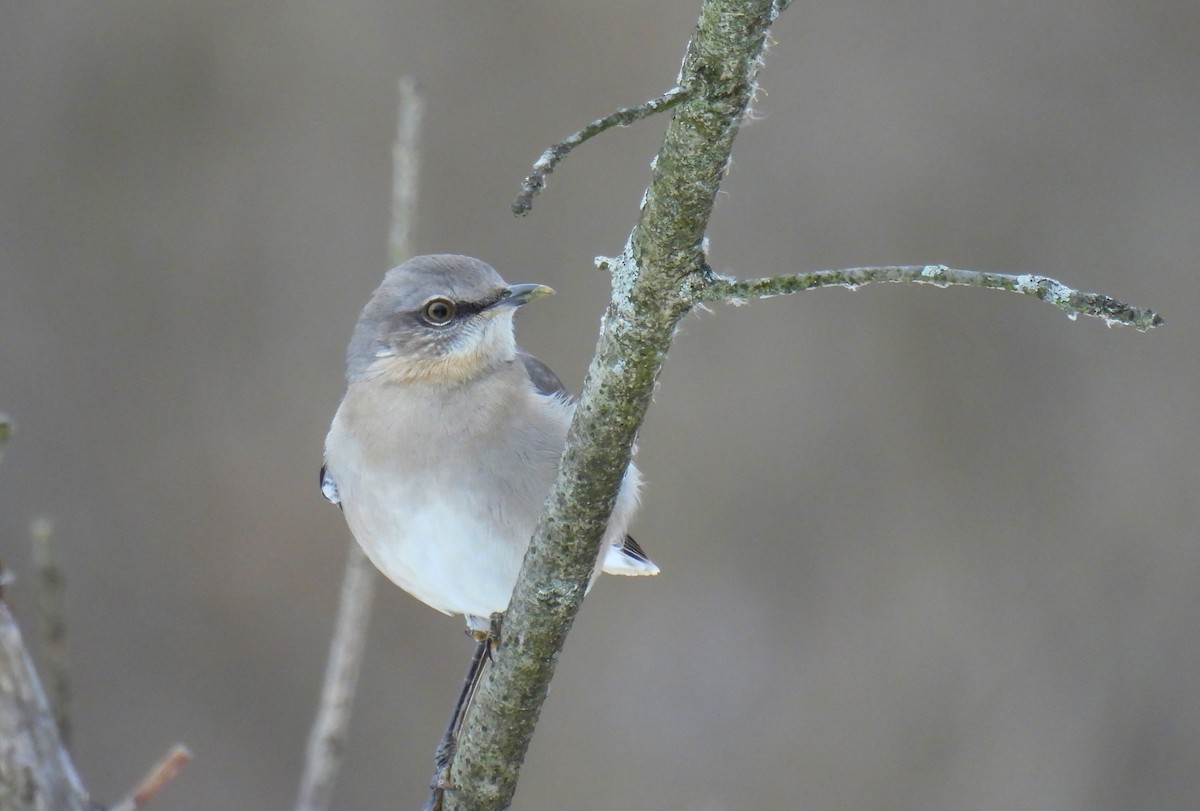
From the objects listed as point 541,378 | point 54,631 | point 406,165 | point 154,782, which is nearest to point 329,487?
point 541,378

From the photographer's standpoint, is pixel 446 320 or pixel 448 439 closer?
pixel 448 439

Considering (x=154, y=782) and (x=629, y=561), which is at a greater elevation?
(x=629, y=561)

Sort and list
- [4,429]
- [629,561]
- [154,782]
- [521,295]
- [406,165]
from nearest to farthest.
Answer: [154,782]
[4,429]
[406,165]
[521,295]
[629,561]

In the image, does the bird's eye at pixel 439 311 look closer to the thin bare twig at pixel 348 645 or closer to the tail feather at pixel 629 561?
the thin bare twig at pixel 348 645

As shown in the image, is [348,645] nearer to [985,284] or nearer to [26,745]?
[26,745]

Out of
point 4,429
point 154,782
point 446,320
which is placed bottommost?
point 154,782

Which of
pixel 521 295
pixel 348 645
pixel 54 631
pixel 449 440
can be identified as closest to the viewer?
pixel 54 631
